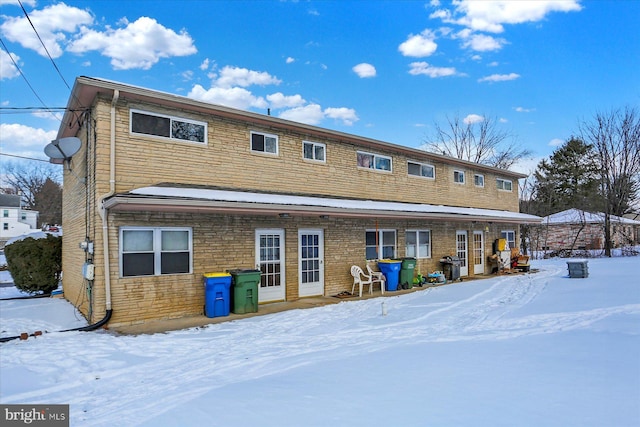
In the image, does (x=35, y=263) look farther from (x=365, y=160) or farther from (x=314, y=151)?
(x=365, y=160)

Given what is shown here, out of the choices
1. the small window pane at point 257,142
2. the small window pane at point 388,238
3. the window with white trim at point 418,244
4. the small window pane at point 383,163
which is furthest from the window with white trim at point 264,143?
the window with white trim at point 418,244

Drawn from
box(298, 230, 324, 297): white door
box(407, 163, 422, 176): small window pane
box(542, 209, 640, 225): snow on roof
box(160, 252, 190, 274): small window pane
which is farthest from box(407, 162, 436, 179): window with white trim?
box(542, 209, 640, 225): snow on roof

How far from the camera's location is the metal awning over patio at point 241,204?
24.7 feet

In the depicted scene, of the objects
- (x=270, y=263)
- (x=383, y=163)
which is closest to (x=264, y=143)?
(x=270, y=263)

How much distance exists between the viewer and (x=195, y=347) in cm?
652

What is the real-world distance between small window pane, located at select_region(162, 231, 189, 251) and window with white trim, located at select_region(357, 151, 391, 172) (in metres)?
6.75

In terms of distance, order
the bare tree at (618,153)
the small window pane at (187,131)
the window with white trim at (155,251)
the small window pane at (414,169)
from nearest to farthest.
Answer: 1. the window with white trim at (155,251)
2. the small window pane at (187,131)
3. the small window pane at (414,169)
4. the bare tree at (618,153)

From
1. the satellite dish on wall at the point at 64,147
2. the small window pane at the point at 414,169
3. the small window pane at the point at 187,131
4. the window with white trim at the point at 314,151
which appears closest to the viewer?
the small window pane at the point at 187,131

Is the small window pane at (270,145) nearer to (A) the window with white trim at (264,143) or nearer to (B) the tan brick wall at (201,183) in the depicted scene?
(A) the window with white trim at (264,143)

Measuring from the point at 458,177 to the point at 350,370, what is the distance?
14.3 metres

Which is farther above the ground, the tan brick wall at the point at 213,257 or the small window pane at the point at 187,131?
the small window pane at the point at 187,131

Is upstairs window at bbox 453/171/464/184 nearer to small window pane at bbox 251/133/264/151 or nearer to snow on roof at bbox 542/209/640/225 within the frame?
small window pane at bbox 251/133/264/151

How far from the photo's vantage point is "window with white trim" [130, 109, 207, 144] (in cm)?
872

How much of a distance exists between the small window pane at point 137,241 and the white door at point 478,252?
14.1m
